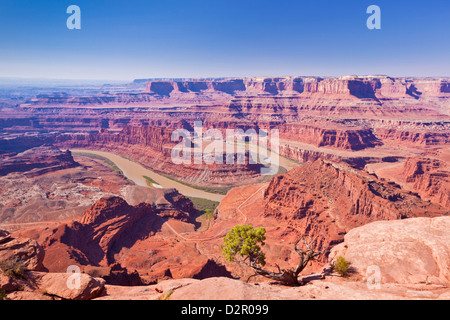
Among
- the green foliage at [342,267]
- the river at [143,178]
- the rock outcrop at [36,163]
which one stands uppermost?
the green foliage at [342,267]

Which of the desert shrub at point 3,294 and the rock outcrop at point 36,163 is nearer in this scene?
the desert shrub at point 3,294

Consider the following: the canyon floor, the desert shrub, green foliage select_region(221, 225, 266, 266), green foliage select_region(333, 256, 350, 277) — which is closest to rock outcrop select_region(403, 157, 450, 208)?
the canyon floor

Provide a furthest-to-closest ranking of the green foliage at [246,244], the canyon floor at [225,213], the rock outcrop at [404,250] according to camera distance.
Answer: the green foliage at [246,244] → the rock outcrop at [404,250] → the canyon floor at [225,213]

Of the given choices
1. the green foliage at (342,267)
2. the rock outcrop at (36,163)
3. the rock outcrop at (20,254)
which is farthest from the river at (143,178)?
the rock outcrop at (20,254)

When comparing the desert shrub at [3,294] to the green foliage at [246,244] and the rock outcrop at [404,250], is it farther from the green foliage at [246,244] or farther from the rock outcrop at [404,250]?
the rock outcrop at [404,250]

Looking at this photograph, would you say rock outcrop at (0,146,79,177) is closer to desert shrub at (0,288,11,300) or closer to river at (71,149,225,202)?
river at (71,149,225,202)

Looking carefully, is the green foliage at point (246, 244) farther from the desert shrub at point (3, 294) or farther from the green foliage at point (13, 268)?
the desert shrub at point (3, 294)

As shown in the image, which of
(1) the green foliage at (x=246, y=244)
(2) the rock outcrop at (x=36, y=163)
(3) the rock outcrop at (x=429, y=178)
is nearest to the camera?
(1) the green foliage at (x=246, y=244)

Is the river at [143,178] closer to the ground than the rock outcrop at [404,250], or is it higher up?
closer to the ground
